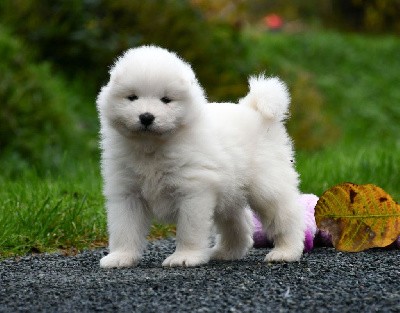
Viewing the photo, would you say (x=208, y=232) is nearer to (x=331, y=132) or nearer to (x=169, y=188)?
(x=169, y=188)

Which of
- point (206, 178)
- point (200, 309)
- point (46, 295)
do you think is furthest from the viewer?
point (206, 178)

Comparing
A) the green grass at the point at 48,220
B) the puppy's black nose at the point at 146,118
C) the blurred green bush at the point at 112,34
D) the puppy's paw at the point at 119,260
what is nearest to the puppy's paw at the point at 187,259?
the puppy's paw at the point at 119,260

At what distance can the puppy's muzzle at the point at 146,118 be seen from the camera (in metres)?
4.36

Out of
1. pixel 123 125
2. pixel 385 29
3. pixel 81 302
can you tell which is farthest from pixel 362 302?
pixel 385 29

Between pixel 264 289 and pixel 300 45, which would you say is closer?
pixel 264 289

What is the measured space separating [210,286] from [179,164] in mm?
884

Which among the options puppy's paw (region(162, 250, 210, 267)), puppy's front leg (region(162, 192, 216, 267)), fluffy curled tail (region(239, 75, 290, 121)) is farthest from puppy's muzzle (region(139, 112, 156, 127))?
fluffy curled tail (region(239, 75, 290, 121))

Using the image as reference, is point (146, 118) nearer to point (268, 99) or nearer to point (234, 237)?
point (268, 99)

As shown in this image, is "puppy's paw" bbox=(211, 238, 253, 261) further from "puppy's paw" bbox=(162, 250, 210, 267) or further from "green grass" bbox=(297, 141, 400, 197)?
"green grass" bbox=(297, 141, 400, 197)

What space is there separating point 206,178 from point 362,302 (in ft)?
4.11

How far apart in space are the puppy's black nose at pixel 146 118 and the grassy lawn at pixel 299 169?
130cm

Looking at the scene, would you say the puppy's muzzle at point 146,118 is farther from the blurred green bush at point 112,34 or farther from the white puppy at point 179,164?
the blurred green bush at point 112,34

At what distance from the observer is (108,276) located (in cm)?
426

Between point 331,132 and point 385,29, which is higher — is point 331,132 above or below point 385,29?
below
